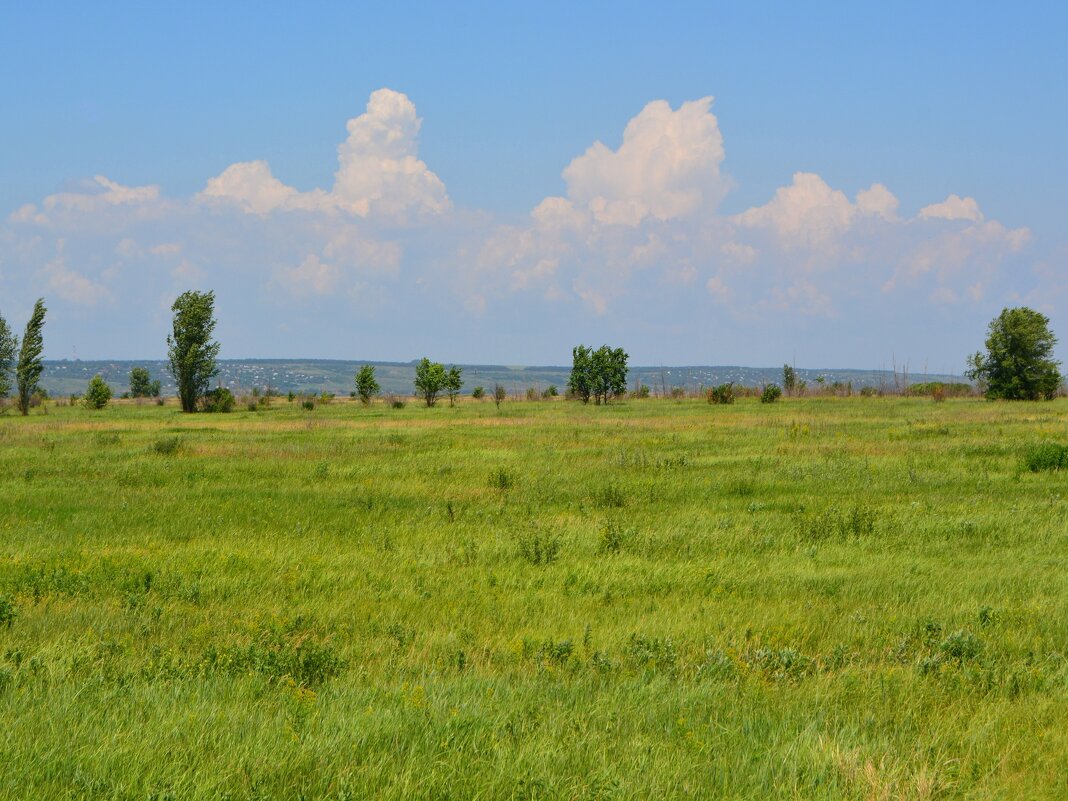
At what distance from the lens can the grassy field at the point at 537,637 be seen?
4.80 metres

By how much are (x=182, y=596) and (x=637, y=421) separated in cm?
3340

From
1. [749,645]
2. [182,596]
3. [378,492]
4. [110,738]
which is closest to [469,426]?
[378,492]

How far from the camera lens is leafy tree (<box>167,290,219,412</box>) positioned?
66.8 m

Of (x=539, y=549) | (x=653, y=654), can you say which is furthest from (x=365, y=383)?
(x=653, y=654)

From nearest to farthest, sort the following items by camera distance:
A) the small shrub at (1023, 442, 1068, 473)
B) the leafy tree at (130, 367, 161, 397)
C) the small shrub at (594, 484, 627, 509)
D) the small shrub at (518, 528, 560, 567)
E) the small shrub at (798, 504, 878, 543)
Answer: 1. the small shrub at (518, 528, 560, 567)
2. the small shrub at (798, 504, 878, 543)
3. the small shrub at (594, 484, 627, 509)
4. the small shrub at (1023, 442, 1068, 473)
5. the leafy tree at (130, 367, 161, 397)

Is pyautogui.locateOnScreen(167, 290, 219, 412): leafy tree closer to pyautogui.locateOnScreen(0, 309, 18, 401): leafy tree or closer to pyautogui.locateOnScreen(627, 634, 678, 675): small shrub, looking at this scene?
pyautogui.locateOnScreen(0, 309, 18, 401): leafy tree

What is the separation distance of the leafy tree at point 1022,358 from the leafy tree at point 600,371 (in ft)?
99.3

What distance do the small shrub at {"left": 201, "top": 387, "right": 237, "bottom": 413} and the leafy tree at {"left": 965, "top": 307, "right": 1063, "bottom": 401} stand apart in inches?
2400

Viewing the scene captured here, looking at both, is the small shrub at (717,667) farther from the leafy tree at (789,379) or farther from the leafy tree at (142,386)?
the leafy tree at (142,386)

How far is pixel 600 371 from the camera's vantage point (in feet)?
247

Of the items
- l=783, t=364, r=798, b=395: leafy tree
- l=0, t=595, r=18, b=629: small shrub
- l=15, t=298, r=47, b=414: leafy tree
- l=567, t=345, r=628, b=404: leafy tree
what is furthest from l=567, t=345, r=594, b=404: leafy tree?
l=0, t=595, r=18, b=629: small shrub

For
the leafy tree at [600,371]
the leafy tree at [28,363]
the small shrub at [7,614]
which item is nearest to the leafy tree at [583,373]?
the leafy tree at [600,371]

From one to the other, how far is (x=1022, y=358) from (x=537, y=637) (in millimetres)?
71578

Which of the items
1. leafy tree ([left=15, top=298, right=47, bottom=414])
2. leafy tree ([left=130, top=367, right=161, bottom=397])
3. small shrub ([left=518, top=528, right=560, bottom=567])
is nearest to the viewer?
small shrub ([left=518, top=528, right=560, bottom=567])
